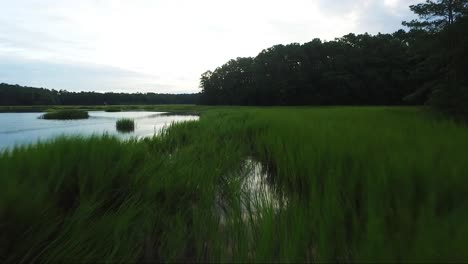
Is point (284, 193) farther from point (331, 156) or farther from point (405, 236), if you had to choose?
point (405, 236)

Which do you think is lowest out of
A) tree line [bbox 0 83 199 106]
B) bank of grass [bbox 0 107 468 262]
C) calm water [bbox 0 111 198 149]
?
calm water [bbox 0 111 198 149]

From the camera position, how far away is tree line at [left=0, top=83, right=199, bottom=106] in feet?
173

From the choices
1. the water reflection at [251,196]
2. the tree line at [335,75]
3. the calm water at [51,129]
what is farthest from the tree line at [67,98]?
the water reflection at [251,196]

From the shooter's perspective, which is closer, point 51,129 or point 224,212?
point 224,212

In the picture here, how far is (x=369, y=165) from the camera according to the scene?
1908 millimetres

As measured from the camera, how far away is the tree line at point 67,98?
5266 centimetres

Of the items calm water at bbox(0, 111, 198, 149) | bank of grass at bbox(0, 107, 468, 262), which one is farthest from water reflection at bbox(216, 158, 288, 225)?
calm water at bbox(0, 111, 198, 149)

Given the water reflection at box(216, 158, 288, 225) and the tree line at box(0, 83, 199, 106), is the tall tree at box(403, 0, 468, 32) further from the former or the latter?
the tree line at box(0, 83, 199, 106)

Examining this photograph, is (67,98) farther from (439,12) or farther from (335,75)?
(439,12)

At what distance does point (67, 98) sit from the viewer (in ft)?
233

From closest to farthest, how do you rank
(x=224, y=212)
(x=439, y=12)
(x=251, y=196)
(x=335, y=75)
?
(x=224, y=212) < (x=251, y=196) < (x=439, y=12) < (x=335, y=75)

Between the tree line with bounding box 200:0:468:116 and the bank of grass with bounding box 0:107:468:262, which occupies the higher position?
the tree line with bounding box 200:0:468:116

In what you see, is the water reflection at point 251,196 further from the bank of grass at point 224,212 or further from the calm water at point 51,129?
the calm water at point 51,129

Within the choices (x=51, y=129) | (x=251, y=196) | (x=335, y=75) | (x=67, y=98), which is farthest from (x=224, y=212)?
(x=67, y=98)
